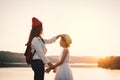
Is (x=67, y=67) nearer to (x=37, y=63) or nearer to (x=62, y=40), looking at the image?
(x=62, y=40)

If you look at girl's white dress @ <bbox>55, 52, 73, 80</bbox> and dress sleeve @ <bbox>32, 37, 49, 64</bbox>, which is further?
girl's white dress @ <bbox>55, 52, 73, 80</bbox>

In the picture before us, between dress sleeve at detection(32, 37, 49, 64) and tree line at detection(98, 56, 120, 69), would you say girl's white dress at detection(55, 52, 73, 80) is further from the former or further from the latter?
tree line at detection(98, 56, 120, 69)

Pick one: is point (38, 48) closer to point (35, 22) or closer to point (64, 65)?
point (35, 22)

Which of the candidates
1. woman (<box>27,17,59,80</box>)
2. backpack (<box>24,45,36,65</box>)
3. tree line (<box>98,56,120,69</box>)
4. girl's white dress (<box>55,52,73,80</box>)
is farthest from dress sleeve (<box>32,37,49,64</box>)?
tree line (<box>98,56,120,69</box>)

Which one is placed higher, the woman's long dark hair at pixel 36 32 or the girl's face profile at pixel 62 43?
the woman's long dark hair at pixel 36 32

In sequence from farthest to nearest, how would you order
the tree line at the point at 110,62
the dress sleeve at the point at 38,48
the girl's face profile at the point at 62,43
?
1. the tree line at the point at 110,62
2. the girl's face profile at the point at 62,43
3. the dress sleeve at the point at 38,48

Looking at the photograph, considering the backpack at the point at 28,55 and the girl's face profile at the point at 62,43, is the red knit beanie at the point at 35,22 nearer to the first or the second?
the backpack at the point at 28,55

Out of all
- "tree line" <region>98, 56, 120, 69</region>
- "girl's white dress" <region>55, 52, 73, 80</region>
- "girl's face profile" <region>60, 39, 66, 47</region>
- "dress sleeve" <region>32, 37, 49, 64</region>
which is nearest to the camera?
"dress sleeve" <region>32, 37, 49, 64</region>

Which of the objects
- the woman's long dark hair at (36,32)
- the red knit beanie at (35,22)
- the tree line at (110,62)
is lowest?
the tree line at (110,62)

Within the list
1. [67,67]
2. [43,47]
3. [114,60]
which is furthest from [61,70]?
[114,60]

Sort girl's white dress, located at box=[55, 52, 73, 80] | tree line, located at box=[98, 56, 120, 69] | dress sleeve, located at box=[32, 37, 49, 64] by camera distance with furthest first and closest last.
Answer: tree line, located at box=[98, 56, 120, 69]
girl's white dress, located at box=[55, 52, 73, 80]
dress sleeve, located at box=[32, 37, 49, 64]

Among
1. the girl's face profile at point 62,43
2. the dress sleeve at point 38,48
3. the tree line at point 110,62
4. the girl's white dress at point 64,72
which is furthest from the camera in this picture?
the tree line at point 110,62

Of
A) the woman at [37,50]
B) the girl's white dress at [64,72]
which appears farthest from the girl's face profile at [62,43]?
the woman at [37,50]

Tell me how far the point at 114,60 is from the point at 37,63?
32.9 m
